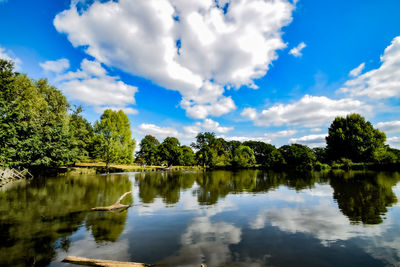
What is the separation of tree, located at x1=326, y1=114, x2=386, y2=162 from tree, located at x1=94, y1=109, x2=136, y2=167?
7900cm

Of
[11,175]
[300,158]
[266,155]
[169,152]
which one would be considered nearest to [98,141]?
[11,175]

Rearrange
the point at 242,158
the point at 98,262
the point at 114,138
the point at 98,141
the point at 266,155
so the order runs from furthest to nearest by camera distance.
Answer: the point at 266,155 → the point at 242,158 → the point at 114,138 → the point at 98,141 → the point at 98,262

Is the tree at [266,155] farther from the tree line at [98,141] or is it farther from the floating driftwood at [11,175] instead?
the floating driftwood at [11,175]

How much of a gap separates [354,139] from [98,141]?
298ft

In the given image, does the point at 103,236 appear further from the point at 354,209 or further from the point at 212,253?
the point at 354,209

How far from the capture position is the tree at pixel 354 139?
68.6 meters

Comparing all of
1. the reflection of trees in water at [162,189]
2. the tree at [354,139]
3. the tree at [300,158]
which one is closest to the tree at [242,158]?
the tree at [300,158]

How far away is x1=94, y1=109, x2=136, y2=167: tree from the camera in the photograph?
59625mm

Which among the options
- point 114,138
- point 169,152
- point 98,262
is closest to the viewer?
point 98,262

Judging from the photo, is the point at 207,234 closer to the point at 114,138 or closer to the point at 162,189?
the point at 162,189

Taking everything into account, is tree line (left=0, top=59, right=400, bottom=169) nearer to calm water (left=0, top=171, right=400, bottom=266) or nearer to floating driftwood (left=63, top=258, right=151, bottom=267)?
calm water (left=0, top=171, right=400, bottom=266)

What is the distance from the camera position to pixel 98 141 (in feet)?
200

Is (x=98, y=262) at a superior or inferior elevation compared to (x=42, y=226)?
superior

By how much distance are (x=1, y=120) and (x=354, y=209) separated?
154 ft
